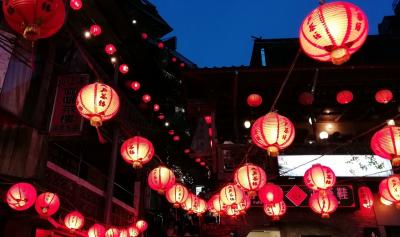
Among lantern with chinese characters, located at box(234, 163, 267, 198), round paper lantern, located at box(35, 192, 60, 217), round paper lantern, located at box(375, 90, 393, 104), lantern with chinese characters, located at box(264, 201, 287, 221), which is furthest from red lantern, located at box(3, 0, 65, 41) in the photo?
round paper lantern, located at box(375, 90, 393, 104)

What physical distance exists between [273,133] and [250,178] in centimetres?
257

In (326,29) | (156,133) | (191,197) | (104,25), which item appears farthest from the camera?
(156,133)

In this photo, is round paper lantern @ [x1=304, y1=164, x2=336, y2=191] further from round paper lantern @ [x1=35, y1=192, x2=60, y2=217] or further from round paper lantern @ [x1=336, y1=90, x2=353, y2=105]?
round paper lantern @ [x1=35, y1=192, x2=60, y2=217]

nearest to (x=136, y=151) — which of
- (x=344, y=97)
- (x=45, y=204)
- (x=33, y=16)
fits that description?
(x=45, y=204)

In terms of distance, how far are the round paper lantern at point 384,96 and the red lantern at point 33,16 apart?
12.8 metres

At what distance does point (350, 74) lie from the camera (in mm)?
13672

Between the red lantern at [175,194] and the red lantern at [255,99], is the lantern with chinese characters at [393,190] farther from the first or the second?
the red lantern at [175,194]

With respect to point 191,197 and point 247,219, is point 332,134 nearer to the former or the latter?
point 247,219

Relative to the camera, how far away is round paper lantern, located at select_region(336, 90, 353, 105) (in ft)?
46.1

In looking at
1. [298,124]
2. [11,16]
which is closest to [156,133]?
[298,124]

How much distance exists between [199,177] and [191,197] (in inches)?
507

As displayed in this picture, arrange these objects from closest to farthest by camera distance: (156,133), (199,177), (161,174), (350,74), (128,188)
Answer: (161,174), (350,74), (128,188), (156,133), (199,177)

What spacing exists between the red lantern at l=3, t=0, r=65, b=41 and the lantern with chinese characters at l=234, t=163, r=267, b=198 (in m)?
6.56

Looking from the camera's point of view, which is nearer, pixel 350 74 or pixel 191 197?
pixel 350 74
